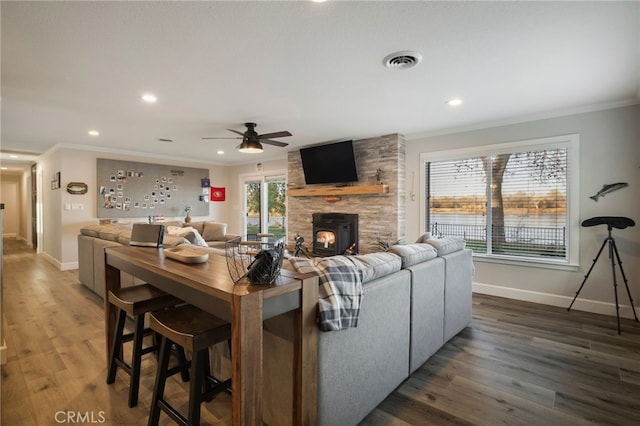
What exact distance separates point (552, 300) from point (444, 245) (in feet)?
7.26

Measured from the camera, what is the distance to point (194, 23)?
6.43ft

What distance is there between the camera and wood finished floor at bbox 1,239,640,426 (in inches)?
71.1

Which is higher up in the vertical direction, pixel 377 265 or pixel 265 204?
pixel 265 204

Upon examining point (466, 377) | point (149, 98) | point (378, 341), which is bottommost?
point (466, 377)

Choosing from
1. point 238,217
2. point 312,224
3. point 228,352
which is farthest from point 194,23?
point 238,217

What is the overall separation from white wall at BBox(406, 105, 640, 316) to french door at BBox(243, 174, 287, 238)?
4.67 m

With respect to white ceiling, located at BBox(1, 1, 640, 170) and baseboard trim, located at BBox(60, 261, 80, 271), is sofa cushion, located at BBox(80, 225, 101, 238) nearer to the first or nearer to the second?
white ceiling, located at BBox(1, 1, 640, 170)

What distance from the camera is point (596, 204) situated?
354 cm

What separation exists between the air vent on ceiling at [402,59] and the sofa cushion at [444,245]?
151 centimetres

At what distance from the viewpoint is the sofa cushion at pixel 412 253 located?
2.17m

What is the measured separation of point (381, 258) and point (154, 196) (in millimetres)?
6378

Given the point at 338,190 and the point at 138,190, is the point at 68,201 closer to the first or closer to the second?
the point at 138,190

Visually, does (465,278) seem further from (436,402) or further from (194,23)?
(194,23)

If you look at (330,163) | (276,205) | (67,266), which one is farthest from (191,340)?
(276,205)
